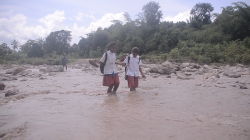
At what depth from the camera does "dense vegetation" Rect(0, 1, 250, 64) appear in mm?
14633

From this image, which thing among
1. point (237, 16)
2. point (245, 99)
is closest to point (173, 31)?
point (237, 16)

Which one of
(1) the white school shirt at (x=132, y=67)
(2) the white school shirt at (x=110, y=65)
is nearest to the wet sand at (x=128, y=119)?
(2) the white school shirt at (x=110, y=65)

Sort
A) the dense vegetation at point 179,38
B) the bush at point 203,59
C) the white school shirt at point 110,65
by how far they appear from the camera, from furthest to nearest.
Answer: the dense vegetation at point 179,38, the bush at point 203,59, the white school shirt at point 110,65

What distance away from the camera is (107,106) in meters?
3.60

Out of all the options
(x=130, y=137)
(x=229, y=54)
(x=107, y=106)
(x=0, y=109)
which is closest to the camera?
(x=130, y=137)

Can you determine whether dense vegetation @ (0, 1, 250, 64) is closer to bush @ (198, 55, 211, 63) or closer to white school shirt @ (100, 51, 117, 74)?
bush @ (198, 55, 211, 63)

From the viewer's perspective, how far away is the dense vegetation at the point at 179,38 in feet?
48.0

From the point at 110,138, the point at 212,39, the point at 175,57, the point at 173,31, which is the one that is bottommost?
the point at 110,138

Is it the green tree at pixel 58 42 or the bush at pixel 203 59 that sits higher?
the green tree at pixel 58 42

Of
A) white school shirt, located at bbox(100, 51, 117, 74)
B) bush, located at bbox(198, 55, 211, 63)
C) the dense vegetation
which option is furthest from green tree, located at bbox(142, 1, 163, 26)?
white school shirt, located at bbox(100, 51, 117, 74)

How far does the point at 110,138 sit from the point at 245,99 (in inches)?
129

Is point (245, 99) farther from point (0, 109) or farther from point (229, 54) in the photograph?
point (229, 54)

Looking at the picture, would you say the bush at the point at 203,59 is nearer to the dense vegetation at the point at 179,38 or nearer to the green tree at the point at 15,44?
the dense vegetation at the point at 179,38

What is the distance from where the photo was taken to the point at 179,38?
A: 23844mm
